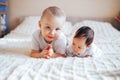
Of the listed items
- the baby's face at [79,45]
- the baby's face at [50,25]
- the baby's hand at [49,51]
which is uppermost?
the baby's face at [50,25]

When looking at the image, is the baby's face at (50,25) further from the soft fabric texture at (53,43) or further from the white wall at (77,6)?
the white wall at (77,6)

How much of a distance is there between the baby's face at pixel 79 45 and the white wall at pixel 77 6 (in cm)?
185

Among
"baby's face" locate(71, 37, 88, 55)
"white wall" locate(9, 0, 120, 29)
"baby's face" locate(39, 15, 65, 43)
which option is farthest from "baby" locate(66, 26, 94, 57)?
"white wall" locate(9, 0, 120, 29)

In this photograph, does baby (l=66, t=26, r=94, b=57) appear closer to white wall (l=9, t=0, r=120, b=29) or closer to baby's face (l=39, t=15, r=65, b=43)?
baby's face (l=39, t=15, r=65, b=43)

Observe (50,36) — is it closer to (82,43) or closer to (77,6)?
(82,43)

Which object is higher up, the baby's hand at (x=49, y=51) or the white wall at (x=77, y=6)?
the white wall at (x=77, y=6)

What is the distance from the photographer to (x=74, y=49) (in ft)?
4.17

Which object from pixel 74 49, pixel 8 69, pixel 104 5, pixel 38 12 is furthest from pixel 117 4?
pixel 8 69

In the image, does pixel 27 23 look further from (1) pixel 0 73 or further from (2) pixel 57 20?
(1) pixel 0 73

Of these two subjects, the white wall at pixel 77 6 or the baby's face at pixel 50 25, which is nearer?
the baby's face at pixel 50 25

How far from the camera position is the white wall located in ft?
9.91

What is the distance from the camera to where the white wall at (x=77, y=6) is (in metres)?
3.02

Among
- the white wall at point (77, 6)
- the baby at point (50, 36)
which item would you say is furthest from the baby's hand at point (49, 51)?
the white wall at point (77, 6)

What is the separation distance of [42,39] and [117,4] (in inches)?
79.9
